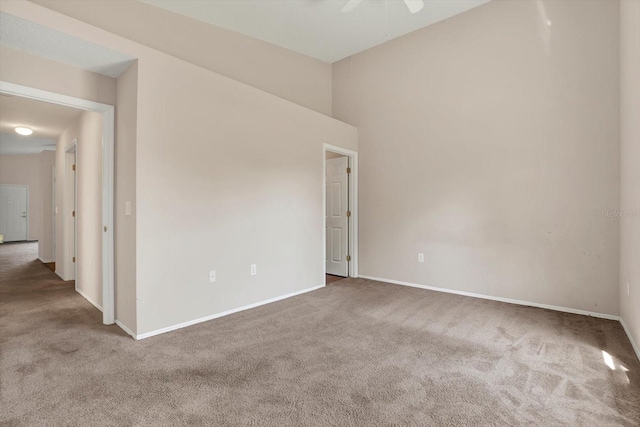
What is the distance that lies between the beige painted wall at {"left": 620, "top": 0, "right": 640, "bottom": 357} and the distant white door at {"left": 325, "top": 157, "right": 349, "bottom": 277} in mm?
3372

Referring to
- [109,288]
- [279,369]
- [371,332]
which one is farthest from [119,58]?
[371,332]

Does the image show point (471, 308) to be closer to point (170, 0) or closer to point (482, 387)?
A: point (482, 387)

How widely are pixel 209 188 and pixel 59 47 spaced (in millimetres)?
1627

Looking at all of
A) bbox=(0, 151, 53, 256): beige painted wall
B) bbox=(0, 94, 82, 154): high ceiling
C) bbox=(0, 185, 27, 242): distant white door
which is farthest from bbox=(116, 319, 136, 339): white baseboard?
bbox=(0, 185, 27, 242): distant white door

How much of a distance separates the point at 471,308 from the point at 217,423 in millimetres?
3032

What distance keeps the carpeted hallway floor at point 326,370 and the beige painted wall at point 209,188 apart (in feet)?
1.35

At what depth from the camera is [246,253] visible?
3.60m

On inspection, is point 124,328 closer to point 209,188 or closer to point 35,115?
point 209,188

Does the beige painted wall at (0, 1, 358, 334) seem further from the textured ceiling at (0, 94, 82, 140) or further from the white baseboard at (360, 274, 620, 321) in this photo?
the textured ceiling at (0, 94, 82, 140)

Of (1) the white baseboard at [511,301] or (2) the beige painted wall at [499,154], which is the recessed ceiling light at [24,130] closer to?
(2) the beige painted wall at [499,154]

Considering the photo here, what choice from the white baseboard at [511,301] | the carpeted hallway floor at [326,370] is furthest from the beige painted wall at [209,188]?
the white baseboard at [511,301]

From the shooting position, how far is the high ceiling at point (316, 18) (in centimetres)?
373

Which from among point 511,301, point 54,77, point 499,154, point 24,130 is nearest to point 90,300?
point 54,77

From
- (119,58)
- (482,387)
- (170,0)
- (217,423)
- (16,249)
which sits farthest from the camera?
(16,249)
